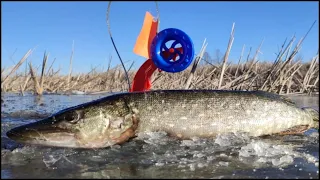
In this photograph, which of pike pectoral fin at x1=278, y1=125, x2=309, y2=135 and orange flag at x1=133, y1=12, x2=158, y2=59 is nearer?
pike pectoral fin at x1=278, y1=125, x2=309, y2=135

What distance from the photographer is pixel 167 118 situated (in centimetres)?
360

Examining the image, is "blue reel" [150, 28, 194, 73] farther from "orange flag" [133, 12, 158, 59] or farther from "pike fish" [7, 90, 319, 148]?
"pike fish" [7, 90, 319, 148]

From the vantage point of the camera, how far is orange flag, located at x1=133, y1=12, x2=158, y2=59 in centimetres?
452

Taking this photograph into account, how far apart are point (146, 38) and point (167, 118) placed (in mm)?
1329

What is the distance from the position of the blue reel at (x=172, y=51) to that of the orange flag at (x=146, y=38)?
0.22ft

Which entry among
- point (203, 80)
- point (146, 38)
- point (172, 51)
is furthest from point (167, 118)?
point (203, 80)

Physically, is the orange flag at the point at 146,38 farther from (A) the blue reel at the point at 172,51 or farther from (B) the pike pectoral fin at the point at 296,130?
(B) the pike pectoral fin at the point at 296,130

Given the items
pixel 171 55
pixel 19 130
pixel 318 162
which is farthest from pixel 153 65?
pixel 318 162

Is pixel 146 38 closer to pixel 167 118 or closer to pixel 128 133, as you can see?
pixel 167 118

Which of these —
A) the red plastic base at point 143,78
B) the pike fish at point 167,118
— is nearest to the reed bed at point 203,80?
the red plastic base at point 143,78

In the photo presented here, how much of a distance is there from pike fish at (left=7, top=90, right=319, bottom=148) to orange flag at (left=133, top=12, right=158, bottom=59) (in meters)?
0.95

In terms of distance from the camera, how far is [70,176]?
2.42 metres

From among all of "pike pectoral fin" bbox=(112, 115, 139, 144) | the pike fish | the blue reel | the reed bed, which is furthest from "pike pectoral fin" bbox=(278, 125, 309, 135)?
the reed bed

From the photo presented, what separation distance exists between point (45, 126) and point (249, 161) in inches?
64.8
